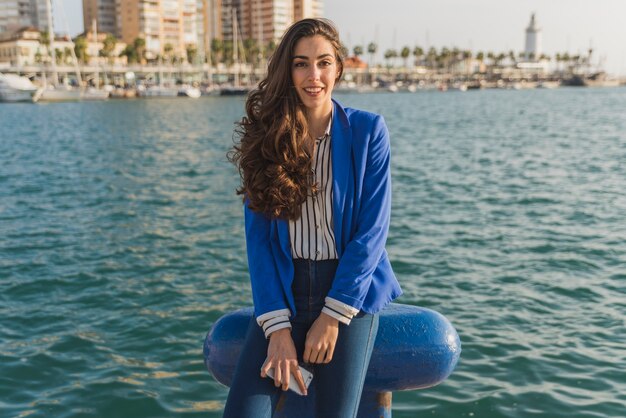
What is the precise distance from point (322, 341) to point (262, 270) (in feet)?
1.44

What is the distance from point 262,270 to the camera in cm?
318

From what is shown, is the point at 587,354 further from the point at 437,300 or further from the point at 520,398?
the point at 437,300

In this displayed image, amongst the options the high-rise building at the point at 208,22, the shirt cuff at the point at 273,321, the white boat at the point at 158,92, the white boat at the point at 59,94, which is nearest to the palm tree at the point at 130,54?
the white boat at the point at 158,92

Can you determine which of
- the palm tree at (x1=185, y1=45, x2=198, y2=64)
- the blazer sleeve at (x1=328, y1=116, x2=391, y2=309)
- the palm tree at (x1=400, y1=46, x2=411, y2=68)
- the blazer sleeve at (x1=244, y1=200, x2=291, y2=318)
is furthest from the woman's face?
the palm tree at (x1=400, y1=46, x2=411, y2=68)

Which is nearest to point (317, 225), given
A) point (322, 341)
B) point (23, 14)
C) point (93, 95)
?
point (322, 341)

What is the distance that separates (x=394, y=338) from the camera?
312cm

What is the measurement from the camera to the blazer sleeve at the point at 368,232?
3027 millimetres

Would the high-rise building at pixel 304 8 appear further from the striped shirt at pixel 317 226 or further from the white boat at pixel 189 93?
the striped shirt at pixel 317 226

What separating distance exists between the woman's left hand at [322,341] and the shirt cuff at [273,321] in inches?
5.0

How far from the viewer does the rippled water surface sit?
715 centimetres

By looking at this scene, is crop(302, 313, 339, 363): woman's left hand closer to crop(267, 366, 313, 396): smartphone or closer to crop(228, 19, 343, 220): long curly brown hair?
crop(267, 366, 313, 396): smartphone

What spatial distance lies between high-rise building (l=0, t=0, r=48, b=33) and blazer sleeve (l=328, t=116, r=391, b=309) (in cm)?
19909

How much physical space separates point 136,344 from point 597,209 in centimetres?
1285

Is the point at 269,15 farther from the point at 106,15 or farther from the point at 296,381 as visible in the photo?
the point at 296,381
